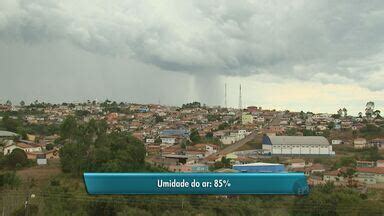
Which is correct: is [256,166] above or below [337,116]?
below

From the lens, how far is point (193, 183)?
1040 centimetres

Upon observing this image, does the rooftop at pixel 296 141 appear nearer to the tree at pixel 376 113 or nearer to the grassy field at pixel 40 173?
the grassy field at pixel 40 173

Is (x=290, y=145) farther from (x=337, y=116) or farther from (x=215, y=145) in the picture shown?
(x=337, y=116)

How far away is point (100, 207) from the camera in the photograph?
13234mm

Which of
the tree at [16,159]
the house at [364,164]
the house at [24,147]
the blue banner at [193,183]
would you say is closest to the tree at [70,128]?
the tree at [16,159]

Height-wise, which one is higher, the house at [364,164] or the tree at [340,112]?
the tree at [340,112]

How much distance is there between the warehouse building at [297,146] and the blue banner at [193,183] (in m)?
29.6

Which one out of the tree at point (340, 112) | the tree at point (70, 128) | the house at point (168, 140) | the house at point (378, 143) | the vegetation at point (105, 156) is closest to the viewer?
the vegetation at point (105, 156)

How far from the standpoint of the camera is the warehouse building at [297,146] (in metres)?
40.2

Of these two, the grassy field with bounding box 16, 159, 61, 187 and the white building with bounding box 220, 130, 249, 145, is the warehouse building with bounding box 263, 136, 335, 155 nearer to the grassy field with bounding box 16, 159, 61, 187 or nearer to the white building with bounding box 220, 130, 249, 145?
the white building with bounding box 220, 130, 249, 145

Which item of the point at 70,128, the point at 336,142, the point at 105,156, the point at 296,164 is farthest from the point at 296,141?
the point at 105,156

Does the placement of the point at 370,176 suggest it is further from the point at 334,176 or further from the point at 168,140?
the point at 168,140

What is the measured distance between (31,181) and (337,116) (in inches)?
2383

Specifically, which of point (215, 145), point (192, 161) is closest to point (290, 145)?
point (215, 145)
